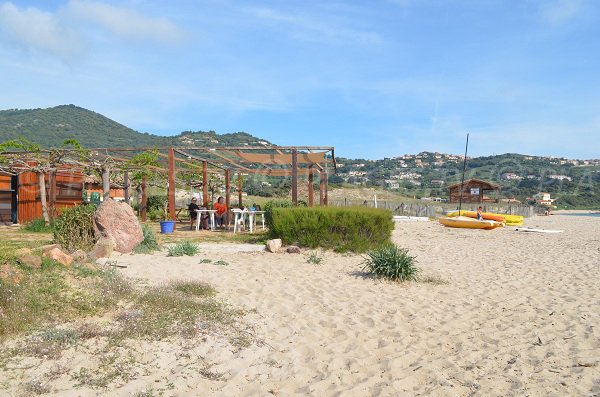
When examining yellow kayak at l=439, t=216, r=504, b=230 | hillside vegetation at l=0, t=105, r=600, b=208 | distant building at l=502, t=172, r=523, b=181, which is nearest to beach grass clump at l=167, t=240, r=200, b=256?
yellow kayak at l=439, t=216, r=504, b=230

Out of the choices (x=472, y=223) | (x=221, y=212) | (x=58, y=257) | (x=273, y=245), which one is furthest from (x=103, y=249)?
(x=472, y=223)

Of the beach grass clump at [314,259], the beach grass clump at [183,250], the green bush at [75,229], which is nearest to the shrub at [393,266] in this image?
the beach grass clump at [314,259]

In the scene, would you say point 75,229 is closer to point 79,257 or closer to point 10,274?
point 79,257

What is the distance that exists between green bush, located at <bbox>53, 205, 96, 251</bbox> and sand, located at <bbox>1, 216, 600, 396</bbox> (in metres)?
1.18

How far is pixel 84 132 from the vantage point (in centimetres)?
5997

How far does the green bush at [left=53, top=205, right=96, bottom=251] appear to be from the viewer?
29.8 feet

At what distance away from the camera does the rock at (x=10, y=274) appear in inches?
205

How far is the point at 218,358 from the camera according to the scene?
4160 millimetres

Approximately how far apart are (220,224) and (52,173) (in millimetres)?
6136

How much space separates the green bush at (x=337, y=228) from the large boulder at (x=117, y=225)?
343 centimetres

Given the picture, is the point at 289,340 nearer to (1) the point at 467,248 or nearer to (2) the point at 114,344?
(2) the point at 114,344

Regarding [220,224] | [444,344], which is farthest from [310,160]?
[444,344]

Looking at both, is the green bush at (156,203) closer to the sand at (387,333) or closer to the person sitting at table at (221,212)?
the person sitting at table at (221,212)

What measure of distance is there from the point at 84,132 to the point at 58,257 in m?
59.7
